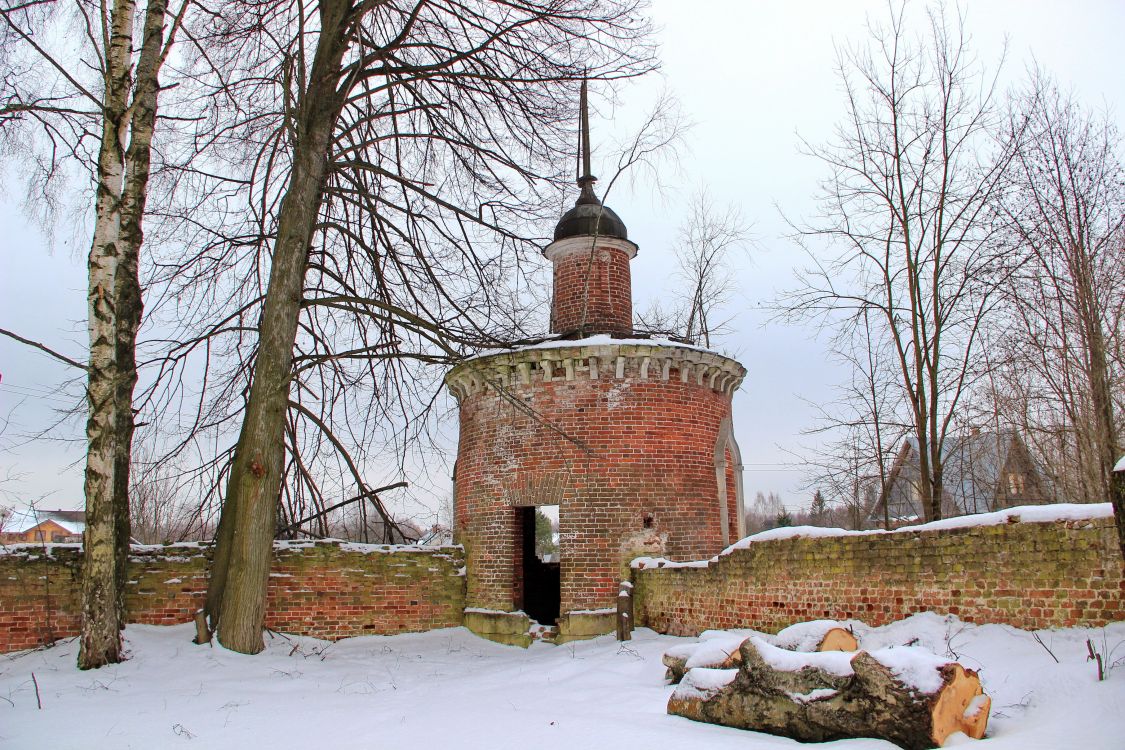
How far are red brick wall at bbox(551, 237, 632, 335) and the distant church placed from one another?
474mm

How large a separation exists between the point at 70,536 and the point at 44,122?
5127 centimetres

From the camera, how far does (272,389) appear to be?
9195 millimetres

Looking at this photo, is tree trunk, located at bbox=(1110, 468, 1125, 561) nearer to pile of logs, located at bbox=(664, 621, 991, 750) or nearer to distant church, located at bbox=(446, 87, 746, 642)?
pile of logs, located at bbox=(664, 621, 991, 750)

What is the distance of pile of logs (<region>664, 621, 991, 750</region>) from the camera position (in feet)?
15.3

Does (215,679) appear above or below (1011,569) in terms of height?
below

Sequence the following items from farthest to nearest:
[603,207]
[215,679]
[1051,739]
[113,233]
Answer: [603,207] → [113,233] → [215,679] → [1051,739]

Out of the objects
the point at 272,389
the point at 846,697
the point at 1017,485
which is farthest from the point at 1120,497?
the point at 1017,485

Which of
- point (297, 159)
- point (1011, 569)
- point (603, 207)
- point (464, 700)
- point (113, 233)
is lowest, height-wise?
point (464, 700)

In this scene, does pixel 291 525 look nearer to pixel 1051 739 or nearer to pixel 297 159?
pixel 297 159

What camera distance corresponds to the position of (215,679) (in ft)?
25.4

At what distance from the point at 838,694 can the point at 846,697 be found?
0.06 m

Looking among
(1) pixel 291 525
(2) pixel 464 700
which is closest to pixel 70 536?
(1) pixel 291 525

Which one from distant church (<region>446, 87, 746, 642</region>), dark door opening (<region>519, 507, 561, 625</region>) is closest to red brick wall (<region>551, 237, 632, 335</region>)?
distant church (<region>446, 87, 746, 642</region>)

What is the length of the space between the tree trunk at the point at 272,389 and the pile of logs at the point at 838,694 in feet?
18.1
